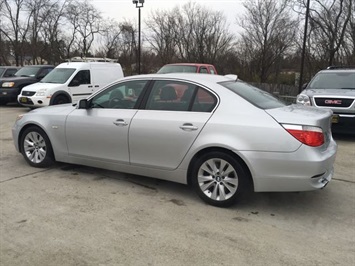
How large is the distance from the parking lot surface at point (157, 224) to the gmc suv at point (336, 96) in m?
3.17

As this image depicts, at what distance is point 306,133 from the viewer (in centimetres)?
380

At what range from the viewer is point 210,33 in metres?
28.5

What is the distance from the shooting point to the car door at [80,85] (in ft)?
39.4

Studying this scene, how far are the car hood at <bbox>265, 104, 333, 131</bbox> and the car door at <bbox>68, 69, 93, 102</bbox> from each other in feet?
29.8

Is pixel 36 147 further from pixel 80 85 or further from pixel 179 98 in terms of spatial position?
pixel 80 85

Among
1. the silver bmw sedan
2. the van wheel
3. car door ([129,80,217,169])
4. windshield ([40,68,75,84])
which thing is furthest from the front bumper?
car door ([129,80,217,169])

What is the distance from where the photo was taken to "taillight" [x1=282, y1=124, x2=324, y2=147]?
3.79 metres

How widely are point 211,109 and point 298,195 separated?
1.65m

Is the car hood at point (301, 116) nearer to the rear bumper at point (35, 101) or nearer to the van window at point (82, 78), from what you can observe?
the rear bumper at point (35, 101)

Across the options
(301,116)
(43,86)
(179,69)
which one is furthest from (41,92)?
(301,116)

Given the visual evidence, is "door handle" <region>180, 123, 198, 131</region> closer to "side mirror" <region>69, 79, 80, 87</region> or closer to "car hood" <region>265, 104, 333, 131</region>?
"car hood" <region>265, 104, 333, 131</region>

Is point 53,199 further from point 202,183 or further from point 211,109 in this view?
point 211,109

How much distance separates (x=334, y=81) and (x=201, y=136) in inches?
254

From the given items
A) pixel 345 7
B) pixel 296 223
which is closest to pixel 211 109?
pixel 296 223
